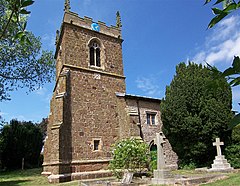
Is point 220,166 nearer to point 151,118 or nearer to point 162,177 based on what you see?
point 162,177

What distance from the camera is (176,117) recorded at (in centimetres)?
1775

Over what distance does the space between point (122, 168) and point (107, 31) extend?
12.3 m

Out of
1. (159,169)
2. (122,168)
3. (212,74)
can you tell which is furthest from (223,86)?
(122,168)

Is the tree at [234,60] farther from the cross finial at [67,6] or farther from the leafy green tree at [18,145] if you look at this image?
the leafy green tree at [18,145]

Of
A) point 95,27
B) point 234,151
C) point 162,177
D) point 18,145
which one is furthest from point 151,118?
point 18,145

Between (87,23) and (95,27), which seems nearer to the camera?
(87,23)

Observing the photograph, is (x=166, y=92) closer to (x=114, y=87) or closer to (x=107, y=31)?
(x=114, y=87)

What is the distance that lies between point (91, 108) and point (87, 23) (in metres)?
7.31

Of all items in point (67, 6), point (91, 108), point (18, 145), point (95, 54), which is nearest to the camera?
point (91, 108)

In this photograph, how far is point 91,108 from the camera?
59.5 ft

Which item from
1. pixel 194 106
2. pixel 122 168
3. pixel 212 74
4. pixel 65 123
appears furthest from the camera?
pixel 194 106

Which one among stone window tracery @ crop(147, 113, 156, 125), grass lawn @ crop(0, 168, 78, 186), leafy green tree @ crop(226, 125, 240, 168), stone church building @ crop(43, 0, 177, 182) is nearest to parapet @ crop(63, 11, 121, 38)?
stone church building @ crop(43, 0, 177, 182)

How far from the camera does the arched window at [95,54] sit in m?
19.9

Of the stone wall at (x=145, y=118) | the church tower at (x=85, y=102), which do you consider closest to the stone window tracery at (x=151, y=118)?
the stone wall at (x=145, y=118)
